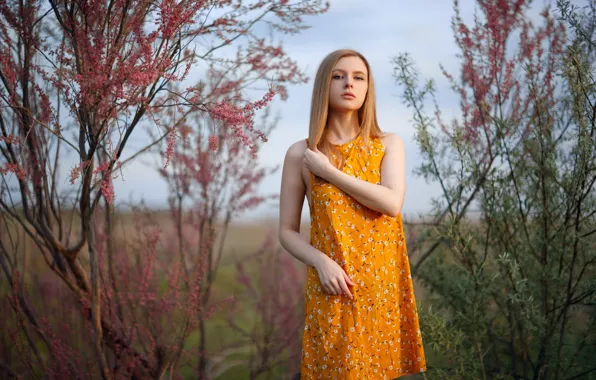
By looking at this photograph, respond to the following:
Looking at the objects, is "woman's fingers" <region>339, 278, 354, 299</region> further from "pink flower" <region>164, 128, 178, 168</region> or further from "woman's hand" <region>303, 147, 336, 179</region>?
"pink flower" <region>164, 128, 178, 168</region>

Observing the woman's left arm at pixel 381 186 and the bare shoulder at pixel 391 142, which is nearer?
the woman's left arm at pixel 381 186

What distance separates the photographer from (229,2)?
2.34 meters

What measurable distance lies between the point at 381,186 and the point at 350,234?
208 mm

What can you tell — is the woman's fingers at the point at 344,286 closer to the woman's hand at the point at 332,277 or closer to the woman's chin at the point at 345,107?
the woman's hand at the point at 332,277

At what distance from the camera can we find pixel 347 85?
2113 mm

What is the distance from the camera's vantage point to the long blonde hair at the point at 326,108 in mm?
2129

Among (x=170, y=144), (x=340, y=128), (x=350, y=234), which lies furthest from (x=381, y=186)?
(x=170, y=144)

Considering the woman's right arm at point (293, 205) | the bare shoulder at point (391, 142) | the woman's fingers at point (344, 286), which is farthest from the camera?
the bare shoulder at point (391, 142)

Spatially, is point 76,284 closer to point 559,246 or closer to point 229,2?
point 229,2

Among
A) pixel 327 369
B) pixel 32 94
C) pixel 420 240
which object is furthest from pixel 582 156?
pixel 32 94

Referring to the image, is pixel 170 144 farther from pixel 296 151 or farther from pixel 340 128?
pixel 340 128

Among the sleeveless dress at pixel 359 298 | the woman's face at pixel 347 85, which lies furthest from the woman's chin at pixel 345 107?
the sleeveless dress at pixel 359 298

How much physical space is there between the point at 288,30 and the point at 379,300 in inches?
59.5

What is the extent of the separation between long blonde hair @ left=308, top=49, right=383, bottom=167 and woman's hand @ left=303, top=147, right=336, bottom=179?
0.06 metres
